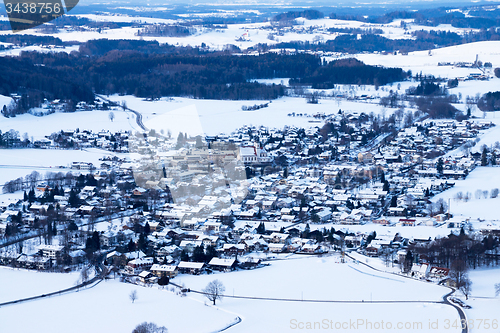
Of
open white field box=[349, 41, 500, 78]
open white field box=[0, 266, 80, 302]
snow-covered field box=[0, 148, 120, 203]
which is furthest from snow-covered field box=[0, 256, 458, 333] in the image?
open white field box=[349, 41, 500, 78]

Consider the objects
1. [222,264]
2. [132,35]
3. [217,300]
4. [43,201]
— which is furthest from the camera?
[132,35]

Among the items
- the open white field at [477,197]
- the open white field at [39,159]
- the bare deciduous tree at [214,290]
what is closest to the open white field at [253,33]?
the open white field at [39,159]

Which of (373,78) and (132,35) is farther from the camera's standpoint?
(132,35)

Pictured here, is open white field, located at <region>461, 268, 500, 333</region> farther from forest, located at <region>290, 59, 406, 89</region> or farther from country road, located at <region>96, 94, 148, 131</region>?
forest, located at <region>290, 59, 406, 89</region>

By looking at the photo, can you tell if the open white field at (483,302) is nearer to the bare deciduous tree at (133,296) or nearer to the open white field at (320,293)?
the open white field at (320,293)

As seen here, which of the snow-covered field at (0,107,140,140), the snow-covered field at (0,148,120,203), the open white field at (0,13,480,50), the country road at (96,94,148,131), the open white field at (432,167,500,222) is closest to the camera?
the open white field at (432,167,500,222)

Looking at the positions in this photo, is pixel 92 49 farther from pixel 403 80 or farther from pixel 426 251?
pixel 426 251

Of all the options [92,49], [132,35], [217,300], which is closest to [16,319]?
[217,300]
